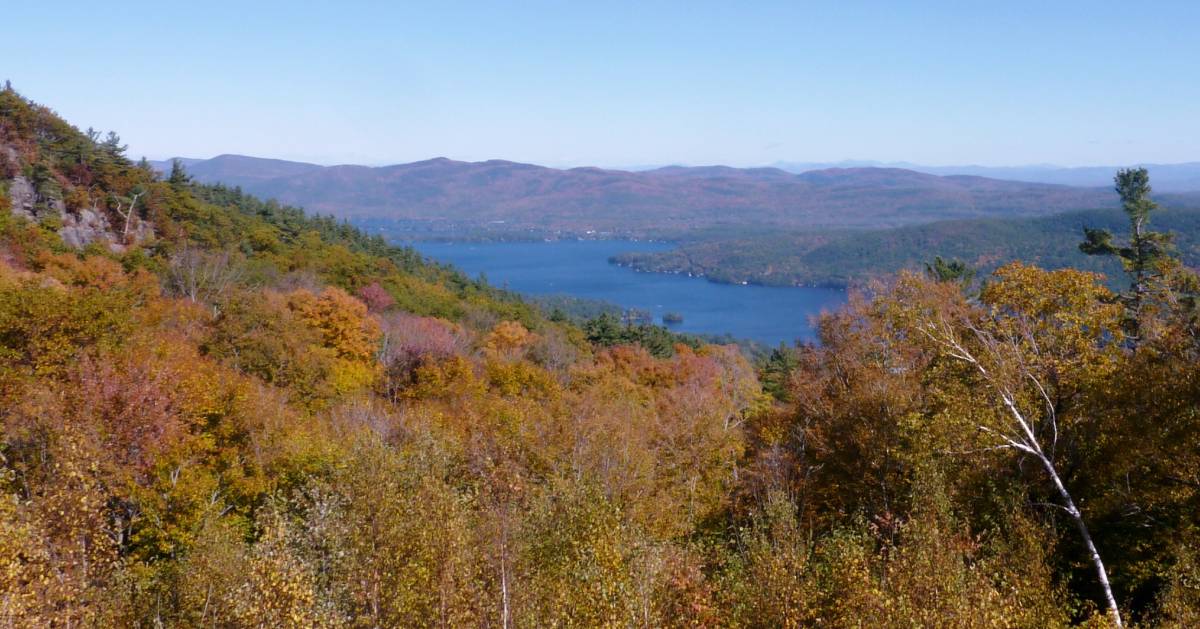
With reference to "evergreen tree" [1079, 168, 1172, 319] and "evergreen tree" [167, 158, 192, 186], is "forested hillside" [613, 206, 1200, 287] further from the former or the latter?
"evergreen tree" [167, 158, 192, 186]

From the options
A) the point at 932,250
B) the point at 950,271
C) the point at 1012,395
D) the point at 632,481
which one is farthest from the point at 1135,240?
the point at 932,250

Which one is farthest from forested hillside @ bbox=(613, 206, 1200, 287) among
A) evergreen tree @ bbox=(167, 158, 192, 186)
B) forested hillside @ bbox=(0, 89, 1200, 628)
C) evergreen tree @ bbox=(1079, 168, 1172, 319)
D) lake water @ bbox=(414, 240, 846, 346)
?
forested hillside @ bbox=(0, 89, 1200, 628)

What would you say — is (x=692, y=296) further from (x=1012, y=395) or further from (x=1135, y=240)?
(x=1012, y=395)

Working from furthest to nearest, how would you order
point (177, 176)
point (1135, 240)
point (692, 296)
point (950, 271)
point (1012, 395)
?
point (692, 296)
point (177, 176)
point (950, 271)
point (1135, 240)
point (1012, 395)

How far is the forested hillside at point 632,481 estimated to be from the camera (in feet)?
28.7

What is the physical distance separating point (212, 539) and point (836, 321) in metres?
13.9

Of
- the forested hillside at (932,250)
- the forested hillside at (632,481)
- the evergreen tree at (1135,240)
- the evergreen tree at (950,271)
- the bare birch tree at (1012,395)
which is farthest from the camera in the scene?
the forested hillside at (932,250)

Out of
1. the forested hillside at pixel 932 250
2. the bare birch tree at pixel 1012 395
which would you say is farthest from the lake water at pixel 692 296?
the bare birch tree at pixel 1012 395

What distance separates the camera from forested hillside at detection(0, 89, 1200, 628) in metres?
8.75

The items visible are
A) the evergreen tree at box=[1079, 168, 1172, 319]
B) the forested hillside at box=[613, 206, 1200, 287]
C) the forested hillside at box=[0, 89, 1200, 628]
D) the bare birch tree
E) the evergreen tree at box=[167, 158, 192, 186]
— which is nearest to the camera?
the forested hillside at box=[0, 89, 1200, 628]

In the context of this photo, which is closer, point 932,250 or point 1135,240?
point 1135,240

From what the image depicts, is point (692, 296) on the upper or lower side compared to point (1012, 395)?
lower

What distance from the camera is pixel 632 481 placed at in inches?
688

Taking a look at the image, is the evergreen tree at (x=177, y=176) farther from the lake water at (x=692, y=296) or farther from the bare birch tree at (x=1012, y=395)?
the lake water at (x=692, y=296)
